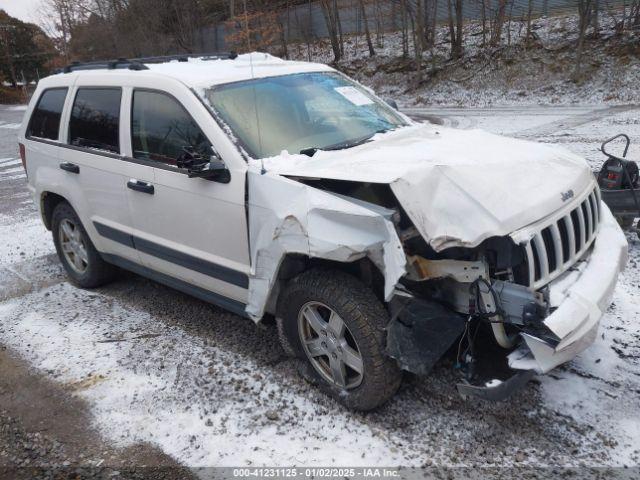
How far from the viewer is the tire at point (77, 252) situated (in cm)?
494

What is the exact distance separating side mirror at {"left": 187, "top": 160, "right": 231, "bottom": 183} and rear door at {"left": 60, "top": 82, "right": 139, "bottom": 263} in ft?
3.38

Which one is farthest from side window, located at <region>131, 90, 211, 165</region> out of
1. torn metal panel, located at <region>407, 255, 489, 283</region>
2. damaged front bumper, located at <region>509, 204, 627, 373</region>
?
damaged front bumper, located at <region>509, 204, 627, 373</region>

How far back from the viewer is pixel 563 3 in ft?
69.9

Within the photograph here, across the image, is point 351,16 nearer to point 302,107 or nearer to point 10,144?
point 10,144

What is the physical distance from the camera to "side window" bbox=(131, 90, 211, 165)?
11.9ft

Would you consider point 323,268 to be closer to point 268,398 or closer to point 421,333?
point 421,333

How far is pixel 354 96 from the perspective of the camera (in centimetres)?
430

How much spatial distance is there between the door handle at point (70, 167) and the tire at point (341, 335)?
91.1 inches

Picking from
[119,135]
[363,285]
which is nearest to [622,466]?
[363,285]

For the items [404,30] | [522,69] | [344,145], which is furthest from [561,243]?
[404,30]

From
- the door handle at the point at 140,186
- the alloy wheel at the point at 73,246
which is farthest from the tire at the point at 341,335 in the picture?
the alloy wheel at the point at 73,246

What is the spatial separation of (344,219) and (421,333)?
69 centimetres

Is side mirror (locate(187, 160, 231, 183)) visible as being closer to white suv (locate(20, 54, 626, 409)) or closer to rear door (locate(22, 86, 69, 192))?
white suv (locate(20, 54, 626, 409))

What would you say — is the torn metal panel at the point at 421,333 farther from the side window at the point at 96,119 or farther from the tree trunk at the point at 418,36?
the tree trunk at the point at 418,36
